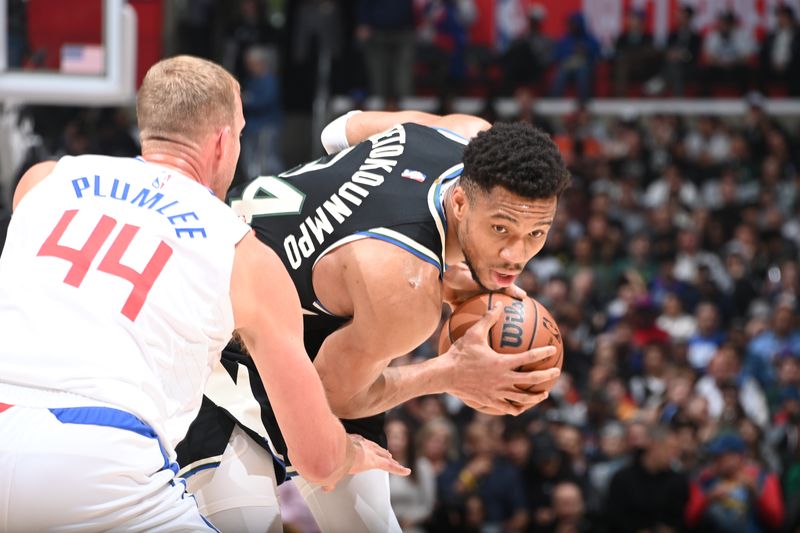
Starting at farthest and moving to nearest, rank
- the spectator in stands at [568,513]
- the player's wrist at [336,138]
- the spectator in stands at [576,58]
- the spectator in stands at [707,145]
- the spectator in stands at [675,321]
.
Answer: the spectator in stands at [576,58] < the spectator in stands at [707,145] < the spectator in stands at [675,321] < the spectator in stands at [568,513] < the player's wrist at [336,138]

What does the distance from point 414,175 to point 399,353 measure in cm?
69

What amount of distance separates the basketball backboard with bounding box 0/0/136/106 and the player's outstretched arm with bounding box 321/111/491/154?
3.42 metres

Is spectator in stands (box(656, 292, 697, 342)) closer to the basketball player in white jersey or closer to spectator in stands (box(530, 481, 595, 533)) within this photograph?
spectator in stands (box(530, 481, 595, 533))

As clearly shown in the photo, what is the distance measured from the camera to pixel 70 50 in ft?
25.9

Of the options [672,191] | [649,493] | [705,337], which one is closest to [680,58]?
[672,191]

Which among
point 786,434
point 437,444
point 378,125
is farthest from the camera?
point 786,434

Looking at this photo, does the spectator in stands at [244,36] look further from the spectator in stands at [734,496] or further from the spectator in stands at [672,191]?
the spectator in stands at [734,496]

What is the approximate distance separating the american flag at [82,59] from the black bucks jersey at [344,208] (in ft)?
12.2

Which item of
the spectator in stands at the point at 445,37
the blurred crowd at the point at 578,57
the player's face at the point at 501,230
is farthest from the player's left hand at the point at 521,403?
the spectator in stands at the point at 445,37

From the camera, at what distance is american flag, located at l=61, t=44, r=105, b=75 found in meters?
7.87

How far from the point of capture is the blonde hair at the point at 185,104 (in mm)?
3221

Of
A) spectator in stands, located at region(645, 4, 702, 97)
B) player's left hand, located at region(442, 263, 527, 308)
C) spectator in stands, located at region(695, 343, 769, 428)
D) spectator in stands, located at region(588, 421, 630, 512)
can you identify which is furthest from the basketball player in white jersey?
spectator in stands, located at region(645, 4, 702, 97)

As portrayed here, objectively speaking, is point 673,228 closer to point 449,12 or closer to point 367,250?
point 449,12

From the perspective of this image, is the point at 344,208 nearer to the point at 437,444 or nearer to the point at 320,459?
the point at 320,459
